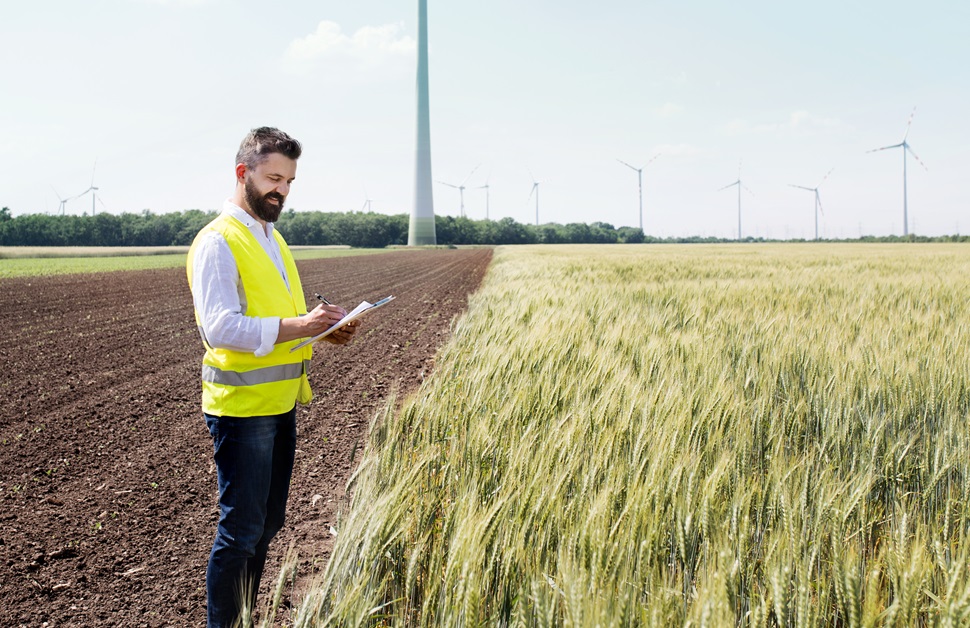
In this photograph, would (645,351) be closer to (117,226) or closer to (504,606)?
(504,606)

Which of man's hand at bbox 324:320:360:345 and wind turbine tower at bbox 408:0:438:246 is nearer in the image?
man's hand at bbox 324:320:360:345

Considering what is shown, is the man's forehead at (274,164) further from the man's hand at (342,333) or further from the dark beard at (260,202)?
the man's hand at (342,333)

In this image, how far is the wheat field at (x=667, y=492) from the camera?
1.45 meters

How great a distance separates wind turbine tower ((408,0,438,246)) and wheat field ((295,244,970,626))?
7095 centimetres

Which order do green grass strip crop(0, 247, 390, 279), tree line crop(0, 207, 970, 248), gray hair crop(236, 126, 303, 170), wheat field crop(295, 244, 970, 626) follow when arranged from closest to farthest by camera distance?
wheat field crop(295, 244, 970, 626) → gray hair crop(236, 126, 303, 170) → green grass strip crop(0, 247, 390, 279) → tree line crop(0, 207, 970, 248)

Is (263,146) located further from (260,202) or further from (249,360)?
(249,360)

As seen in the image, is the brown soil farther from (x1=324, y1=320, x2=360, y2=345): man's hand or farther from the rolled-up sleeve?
the rolled-up sleeve

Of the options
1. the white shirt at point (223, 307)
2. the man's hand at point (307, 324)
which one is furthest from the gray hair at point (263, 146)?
the man's hand at point (307, 324)

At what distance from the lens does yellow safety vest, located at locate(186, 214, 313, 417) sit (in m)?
2.31

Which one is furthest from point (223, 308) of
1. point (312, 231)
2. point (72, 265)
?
point (312, 231)

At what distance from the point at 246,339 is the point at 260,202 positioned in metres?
0.55

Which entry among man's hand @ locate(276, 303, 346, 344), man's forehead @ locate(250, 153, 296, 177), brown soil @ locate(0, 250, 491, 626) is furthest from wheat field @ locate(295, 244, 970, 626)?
man's forehead @ locate(250, 153, 296, 177)

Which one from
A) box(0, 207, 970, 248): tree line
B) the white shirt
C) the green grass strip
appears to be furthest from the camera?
box(0, 207, 970, 248): tree line

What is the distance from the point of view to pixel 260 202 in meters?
2.39
